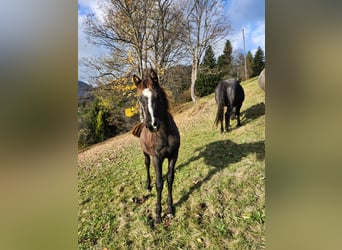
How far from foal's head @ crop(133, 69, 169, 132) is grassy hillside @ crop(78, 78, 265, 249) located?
348 mm

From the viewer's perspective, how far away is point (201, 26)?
8.07 ft

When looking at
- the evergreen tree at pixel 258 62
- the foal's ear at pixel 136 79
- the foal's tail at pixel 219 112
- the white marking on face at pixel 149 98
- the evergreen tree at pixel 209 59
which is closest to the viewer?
the white marking on face at pixel 149 98

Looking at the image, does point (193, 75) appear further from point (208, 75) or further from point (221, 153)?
point (221, 153)

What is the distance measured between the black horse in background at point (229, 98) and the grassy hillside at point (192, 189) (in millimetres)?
62

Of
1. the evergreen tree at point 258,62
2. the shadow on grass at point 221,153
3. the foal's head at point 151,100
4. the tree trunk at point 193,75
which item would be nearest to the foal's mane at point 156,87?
the foal's head at point 151,100

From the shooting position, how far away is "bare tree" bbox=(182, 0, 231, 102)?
7.97 ft

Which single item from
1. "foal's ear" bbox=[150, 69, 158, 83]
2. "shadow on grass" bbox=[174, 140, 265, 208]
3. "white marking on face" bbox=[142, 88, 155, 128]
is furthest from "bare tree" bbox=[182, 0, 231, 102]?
"shadow on grass" bbox=[174, 140, 265, 208]

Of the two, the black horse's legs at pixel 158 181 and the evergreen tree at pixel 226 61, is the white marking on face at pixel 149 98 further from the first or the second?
the evergreen tree at pixel 226 61

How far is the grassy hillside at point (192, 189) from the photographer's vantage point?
88.4 inches
